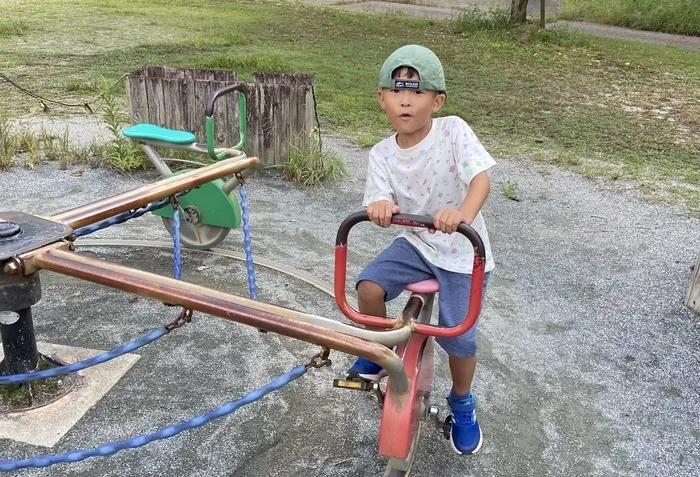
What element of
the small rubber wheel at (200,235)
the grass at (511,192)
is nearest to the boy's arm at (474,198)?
the small rubber wheel at (200,235)

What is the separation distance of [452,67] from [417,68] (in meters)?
7.74

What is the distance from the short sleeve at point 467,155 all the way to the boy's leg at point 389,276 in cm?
28

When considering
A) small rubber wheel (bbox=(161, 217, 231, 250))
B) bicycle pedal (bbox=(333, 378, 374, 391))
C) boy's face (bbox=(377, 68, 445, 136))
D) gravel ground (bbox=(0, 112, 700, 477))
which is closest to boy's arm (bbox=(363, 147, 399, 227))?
boy's face (bbox=(377, 68, 445, 136))

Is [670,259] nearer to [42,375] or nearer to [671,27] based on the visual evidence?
[42,375]

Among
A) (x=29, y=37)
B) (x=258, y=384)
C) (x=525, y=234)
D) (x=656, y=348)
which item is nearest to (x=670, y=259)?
(x=525, y=234)

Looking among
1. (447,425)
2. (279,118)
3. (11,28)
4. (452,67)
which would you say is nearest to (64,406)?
(447,425)

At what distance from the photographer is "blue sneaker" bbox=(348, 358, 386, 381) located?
213cm

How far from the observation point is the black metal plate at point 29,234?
160 cm

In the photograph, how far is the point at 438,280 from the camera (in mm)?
1960

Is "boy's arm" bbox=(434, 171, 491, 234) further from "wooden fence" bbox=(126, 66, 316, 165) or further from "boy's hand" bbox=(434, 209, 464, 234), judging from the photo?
"wooden fence" bbox=(126, 66, 316, 165)

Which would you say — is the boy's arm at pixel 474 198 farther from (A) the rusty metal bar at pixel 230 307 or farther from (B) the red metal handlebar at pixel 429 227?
(A) the rusty metal bar at pixel 230 307

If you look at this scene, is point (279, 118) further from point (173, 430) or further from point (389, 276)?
point (173, 430)

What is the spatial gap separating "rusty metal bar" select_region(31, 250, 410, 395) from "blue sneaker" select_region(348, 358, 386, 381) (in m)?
0.60

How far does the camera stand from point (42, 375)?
1586 mm
